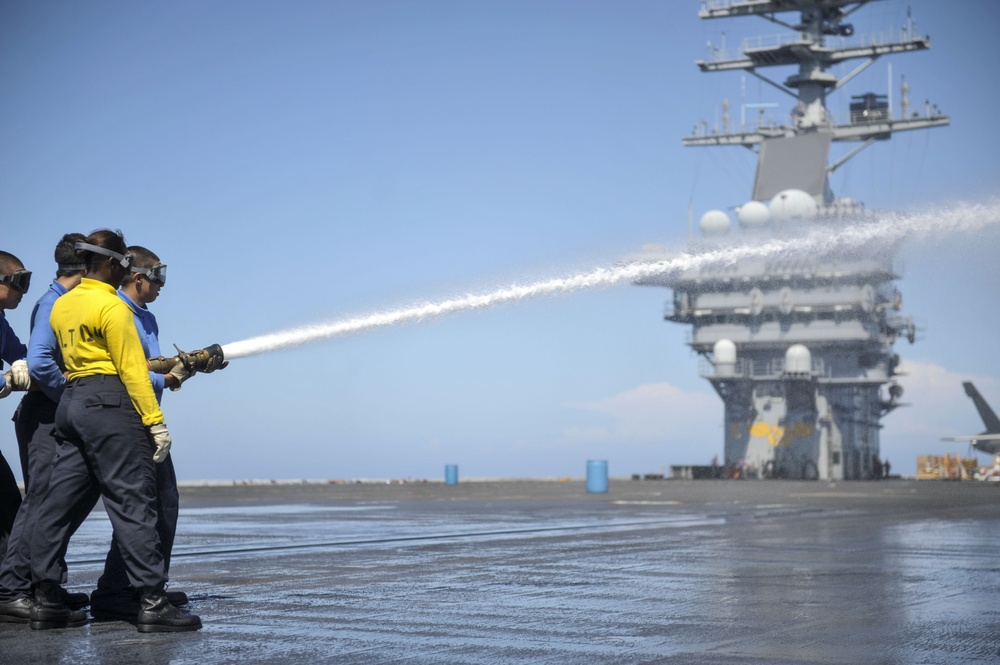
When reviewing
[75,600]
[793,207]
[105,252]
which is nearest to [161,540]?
[75,600]

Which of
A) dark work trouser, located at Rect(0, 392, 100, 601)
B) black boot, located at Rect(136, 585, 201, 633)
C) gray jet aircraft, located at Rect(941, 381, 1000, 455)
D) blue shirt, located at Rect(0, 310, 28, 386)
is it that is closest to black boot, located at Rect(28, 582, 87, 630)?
dark work trouser, located at Rect(0, 392, 100, 601)

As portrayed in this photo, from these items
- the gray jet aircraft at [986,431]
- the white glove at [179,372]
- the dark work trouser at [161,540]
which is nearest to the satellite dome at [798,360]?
the gray jet aircraft at [986,431]

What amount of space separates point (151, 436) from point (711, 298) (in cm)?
6071

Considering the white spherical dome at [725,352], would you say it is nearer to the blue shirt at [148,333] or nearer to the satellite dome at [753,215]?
the satellite dome at [753,215]

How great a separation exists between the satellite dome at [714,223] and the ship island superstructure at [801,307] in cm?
8

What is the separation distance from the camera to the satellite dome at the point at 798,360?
63.6m

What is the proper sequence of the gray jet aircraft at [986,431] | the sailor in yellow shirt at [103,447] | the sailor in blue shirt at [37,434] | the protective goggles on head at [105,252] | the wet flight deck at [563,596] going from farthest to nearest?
the gray jet aircraft at [986,431]
the sailor in blue shirt at [37,434]
the protective goggles on head at [105,252]
the sailor in yellow shirt at [103,447]
the wet flight deck at [563,596]

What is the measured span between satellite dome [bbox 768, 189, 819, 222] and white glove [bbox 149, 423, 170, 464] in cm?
5817

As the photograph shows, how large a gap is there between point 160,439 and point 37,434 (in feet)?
4.01

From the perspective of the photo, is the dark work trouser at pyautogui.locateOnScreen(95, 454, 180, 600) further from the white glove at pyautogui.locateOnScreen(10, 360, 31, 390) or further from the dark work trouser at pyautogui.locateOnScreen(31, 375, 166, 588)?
the white glove at pyautogui.locateOnScreen(10, 360, 31, 390)

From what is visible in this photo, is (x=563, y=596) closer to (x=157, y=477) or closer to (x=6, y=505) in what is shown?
(x=157, y=477)

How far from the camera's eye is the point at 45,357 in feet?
25.7

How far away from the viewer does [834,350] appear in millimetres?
65438

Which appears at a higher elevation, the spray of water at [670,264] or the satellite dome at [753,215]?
the satellite dome at [753,215]
